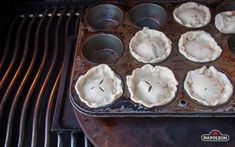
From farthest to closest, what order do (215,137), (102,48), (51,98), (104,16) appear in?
(104,16) < (102,48) < (51,98) < (215,137)

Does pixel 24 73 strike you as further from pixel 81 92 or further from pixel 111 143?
pixel 111 143

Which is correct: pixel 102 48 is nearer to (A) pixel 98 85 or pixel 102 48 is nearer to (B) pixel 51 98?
(A) pixel 98 85

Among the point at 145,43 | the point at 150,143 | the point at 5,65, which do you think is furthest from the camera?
the point at 5,65

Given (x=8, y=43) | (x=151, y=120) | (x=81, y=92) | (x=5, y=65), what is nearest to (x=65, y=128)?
(x=81, y=92)

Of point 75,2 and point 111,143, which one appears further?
point 75,2

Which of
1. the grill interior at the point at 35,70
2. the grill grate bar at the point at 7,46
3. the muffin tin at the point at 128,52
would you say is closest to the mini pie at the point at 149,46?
the muffin tin at the point at 128,52

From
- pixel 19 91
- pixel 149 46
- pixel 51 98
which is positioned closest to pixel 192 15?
pixel 149 46

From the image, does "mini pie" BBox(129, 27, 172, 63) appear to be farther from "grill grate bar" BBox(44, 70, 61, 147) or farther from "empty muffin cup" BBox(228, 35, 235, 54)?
"grill grate bar" BBox(44, 70, 61, 147)
